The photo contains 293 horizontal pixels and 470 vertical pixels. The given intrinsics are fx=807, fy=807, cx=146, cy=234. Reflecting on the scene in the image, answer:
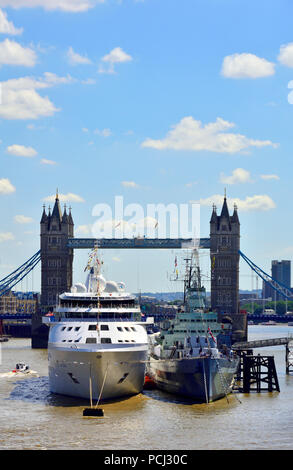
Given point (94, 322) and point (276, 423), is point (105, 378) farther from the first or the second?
point (276, 423)

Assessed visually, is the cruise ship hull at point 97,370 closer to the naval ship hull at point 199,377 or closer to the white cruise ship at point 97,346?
the white cruise ship at point 97,346

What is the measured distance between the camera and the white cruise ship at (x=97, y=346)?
48969 mm

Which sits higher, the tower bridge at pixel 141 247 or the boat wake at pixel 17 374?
the tower bridge at pixel 141 247

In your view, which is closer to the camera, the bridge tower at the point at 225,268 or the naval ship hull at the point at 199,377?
the naval ship hull at the point at 199,377

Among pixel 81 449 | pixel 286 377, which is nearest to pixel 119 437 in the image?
pixel 81 449

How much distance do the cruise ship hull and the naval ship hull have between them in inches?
105

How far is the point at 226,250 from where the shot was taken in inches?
5039

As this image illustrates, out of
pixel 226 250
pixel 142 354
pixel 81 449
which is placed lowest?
pixel 81 449

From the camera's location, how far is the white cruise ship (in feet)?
161

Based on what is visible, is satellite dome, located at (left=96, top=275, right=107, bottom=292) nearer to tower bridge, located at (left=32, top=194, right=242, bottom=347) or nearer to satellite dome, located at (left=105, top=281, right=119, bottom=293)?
satellite dome, located at (left=105, top=281, right=119, bottom=293)

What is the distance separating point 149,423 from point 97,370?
6160 mm

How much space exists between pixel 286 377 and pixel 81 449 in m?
34.3

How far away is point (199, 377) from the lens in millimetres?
50312
